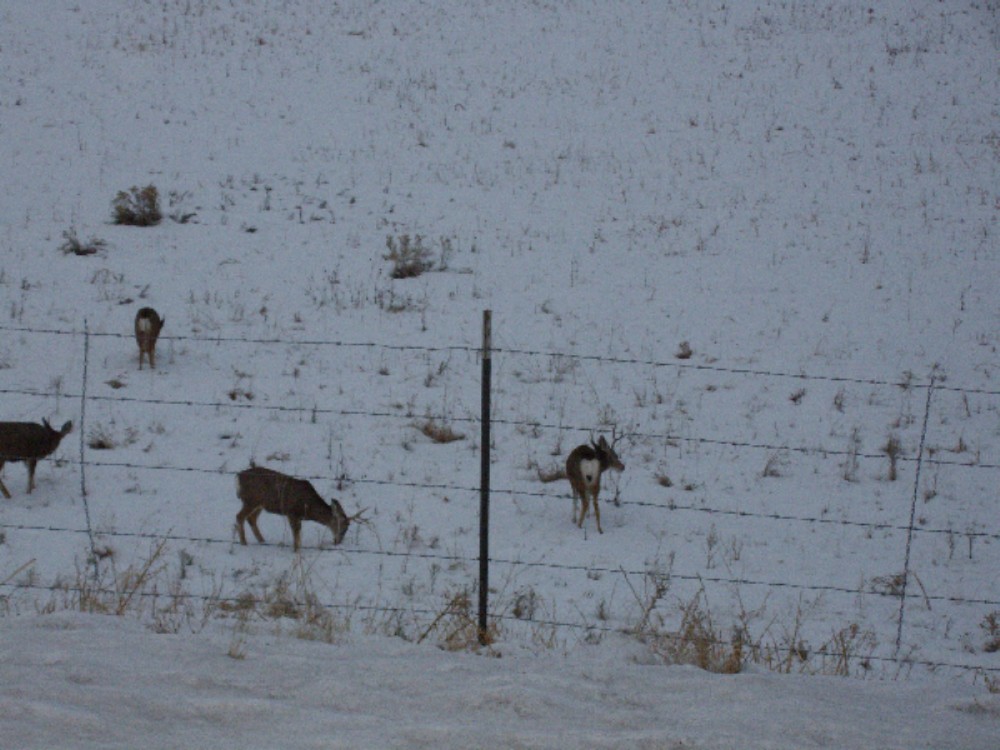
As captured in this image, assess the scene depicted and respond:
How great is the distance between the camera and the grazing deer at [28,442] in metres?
8.42

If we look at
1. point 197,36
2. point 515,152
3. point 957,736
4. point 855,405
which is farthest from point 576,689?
point 197,36

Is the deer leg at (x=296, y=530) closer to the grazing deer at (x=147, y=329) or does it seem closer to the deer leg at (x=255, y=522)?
the deer leg at (x=255, y=522)

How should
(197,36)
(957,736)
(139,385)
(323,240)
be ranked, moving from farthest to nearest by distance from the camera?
(197,36) → (323,240) → (139,385) → (957,736)

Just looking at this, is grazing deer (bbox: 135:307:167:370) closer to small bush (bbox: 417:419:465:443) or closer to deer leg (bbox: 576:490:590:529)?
small bush (bbox: 417:419:465:443)

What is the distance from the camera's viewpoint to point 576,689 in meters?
4.32

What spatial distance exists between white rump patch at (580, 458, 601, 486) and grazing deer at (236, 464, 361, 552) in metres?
1.99

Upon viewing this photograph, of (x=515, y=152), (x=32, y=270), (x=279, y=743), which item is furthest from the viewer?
(x=515, y=152)

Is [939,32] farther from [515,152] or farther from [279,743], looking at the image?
[279,743]

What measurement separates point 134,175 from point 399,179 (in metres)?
4.70

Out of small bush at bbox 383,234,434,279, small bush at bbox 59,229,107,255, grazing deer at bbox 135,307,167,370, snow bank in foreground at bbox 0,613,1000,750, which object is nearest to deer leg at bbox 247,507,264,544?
snow bank in foreground at bbox 0,613,1000,750

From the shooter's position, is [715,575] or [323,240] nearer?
[715,575]

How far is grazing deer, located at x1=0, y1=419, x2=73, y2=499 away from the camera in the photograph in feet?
27.6

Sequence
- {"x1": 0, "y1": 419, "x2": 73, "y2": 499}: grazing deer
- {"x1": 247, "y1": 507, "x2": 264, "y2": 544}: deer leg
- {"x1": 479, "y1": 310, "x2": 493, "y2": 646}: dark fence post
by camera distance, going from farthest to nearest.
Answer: {"x1": 0, "y1": 419, "x2": 73, "y2": 499}: grazing deer < {"x1": 247, "y1": 507, "x2": 264, "y2": 544}: deer leg < {"x1": 479, "y1": 310, "x2": 493, "y2": 646}: dark fence post

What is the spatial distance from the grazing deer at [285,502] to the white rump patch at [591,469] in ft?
6.54
